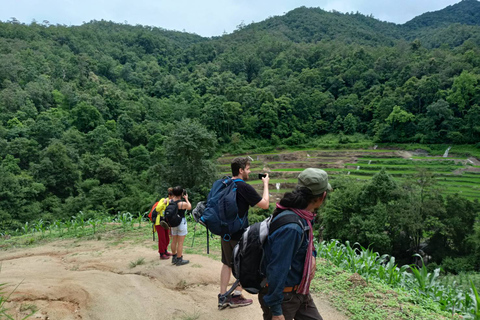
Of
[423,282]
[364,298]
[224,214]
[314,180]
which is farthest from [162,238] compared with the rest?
[423,282]

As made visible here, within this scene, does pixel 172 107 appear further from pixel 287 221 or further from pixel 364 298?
pixel 287 221

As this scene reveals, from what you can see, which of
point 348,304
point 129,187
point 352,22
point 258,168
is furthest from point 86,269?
point 352,22

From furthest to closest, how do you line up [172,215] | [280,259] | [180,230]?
1. [180,230]
2. [172,215]
3. [280,259]

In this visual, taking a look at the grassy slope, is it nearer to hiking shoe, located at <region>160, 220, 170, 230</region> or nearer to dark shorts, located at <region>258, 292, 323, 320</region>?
hiking shoe, located at <region>160, 220, 170, 230</region>

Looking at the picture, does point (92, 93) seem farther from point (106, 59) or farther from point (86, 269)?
point (86, 269)

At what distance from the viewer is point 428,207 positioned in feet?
52.9

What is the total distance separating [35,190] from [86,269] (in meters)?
17.9

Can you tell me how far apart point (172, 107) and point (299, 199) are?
44032 millimetres

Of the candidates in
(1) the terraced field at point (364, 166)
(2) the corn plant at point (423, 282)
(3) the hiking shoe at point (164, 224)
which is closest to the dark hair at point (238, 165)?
(3) the hiking shoe at point (164, 224)

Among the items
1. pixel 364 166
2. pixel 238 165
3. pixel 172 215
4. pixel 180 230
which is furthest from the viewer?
pixel 364 166

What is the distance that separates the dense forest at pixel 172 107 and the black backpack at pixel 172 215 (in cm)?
1091

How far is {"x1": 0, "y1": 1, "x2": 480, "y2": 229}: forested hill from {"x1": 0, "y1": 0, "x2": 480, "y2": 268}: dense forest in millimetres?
136

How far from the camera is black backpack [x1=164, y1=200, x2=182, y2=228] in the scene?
13.4 feet

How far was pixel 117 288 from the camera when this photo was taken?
3527 mm
